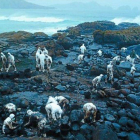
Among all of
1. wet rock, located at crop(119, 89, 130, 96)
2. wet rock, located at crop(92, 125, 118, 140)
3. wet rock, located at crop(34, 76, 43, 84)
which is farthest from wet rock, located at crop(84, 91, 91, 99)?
wet rock, located at crop(92, 125, 118, 140)

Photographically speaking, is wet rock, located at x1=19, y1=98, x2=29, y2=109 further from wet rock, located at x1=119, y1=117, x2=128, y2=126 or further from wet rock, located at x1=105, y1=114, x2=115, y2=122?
wet rock, located at x1=119, y1=117, x2=128, y2=126

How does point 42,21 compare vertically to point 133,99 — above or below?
above

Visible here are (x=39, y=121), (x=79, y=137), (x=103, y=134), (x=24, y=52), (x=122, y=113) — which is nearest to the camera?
(x=103, y=134)

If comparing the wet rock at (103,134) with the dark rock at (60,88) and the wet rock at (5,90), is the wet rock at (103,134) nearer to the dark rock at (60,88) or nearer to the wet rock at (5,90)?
the dark rock at (60,88)

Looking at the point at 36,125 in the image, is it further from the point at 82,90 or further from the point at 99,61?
the point at 99,61

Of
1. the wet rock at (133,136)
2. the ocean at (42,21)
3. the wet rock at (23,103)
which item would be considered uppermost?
the ocean at (42,21)

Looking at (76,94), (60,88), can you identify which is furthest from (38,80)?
(76,94)

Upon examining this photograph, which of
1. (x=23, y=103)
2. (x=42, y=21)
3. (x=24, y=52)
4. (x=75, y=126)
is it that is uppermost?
(x=42, y=21)

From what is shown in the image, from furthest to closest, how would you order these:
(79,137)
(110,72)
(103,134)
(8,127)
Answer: (110,72), (8,127), (79,137), (103,134)

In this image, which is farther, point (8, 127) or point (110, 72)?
point (110, 72)

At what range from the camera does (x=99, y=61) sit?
2175cm

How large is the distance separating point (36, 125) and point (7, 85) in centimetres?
538

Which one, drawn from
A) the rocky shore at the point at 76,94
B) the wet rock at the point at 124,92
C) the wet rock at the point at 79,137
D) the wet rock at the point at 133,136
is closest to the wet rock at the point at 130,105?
the rocky shore at the point at 76,94

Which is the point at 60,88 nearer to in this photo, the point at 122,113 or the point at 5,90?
the point at 5,90
